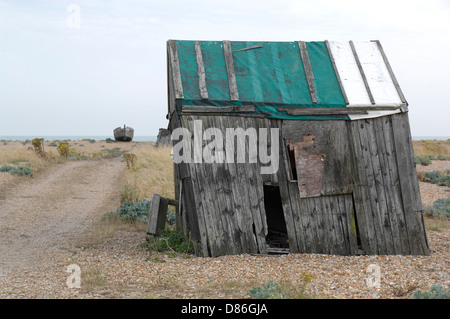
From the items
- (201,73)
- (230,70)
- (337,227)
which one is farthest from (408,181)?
(201,73)

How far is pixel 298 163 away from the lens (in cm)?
886

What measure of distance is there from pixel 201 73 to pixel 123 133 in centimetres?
3526

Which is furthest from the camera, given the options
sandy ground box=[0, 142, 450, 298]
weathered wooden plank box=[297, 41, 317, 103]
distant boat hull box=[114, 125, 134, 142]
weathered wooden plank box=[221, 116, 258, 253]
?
distant boat hull box=[114, 125, 134, 142]

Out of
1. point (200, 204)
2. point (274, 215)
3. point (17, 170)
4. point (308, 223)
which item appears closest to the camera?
point (200, 204)

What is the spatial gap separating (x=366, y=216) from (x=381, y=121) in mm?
1820

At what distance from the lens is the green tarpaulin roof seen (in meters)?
8.96

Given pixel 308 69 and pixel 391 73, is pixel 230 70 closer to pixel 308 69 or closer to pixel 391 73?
pixel 308 69

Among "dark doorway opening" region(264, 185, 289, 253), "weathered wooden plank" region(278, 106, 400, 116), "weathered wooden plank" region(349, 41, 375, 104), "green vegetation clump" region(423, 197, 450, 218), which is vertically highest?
"weathered wooden plank" region(349, 41, 375, 104)

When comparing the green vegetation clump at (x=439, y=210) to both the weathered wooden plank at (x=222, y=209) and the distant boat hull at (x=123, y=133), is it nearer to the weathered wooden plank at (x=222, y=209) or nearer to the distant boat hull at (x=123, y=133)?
the weathered wooden plank at (x=222, y=209)

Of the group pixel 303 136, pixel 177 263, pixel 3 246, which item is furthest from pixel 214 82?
pixel 3 246

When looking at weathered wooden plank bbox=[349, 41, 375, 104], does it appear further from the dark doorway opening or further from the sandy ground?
the dark doorway opening

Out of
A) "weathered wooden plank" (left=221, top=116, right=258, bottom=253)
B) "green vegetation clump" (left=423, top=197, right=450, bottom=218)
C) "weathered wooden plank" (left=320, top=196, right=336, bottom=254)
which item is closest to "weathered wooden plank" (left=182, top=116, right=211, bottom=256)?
"weathered wooden plank" (left=221, top=116, right=258, bottom=253)

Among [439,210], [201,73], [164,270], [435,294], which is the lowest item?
[439,210]

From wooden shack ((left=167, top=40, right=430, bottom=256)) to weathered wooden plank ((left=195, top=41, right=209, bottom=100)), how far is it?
2 centimetres
